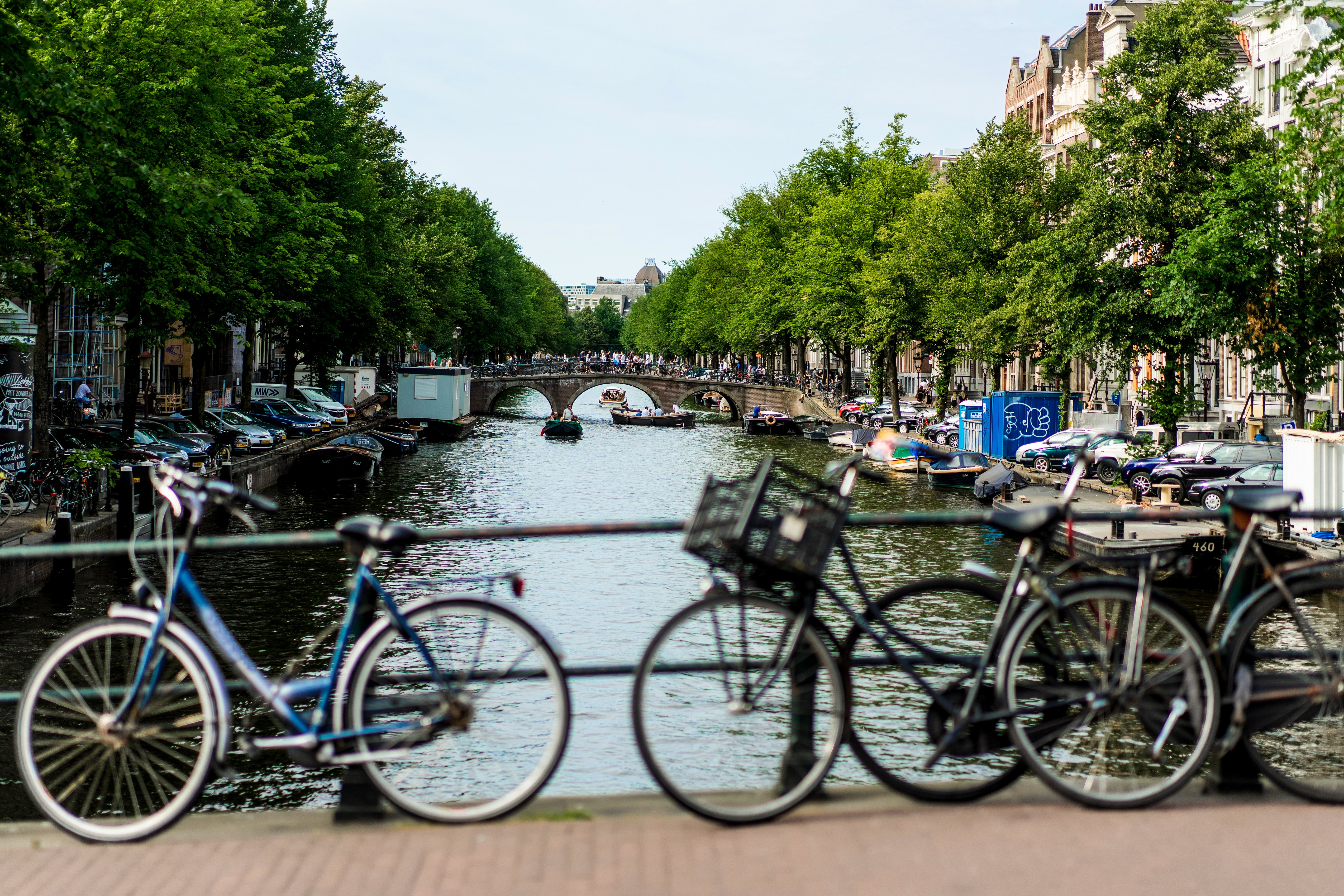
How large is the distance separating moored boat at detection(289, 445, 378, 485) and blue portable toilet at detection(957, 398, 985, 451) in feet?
71.3

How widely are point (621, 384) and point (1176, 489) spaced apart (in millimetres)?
75997

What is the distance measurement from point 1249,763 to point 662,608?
20032 mm

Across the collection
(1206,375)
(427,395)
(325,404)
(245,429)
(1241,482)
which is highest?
(1206,375)

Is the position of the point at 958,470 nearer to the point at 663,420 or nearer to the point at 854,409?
the point at 854,409

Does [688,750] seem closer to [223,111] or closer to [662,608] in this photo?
[662,608]

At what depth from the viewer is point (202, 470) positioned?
35.4 meters

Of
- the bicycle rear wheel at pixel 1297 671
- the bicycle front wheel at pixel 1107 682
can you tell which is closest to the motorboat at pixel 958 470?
the bicycle rear wheel at pixel 1297 671

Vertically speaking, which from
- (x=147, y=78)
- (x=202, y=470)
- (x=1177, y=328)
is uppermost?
(x=147, y=78)

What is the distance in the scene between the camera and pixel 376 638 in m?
4.75

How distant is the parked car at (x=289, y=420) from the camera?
53.4 meters

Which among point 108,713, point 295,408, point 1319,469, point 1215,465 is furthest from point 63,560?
point 295,408

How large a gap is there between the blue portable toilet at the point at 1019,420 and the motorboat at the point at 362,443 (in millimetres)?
21689

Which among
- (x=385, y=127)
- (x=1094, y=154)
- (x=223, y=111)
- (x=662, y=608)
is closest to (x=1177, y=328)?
(x=1094, y=154)

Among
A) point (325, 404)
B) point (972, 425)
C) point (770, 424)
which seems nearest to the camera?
point (972, 425)
